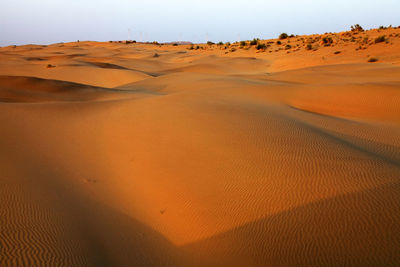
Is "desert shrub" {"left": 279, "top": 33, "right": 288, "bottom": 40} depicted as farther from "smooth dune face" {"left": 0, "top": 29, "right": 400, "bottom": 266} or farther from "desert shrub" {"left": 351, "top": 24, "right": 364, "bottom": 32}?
"smooth dune face" {"left": 0, "top": 29, "right": 400, "bottom": 266}

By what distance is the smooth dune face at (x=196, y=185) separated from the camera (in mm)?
1890

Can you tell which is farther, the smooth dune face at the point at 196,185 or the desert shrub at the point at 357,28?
the desert shrub at the point at 357,28

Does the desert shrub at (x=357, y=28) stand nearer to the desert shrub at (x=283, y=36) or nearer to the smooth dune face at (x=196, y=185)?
the desert shrub at (x=283, y=36)

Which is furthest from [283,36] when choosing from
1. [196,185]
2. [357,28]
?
[196,185]

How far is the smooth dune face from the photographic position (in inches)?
74.4

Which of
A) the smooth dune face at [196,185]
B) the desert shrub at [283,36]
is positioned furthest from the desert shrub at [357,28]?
the smooth dune face at [196,185]

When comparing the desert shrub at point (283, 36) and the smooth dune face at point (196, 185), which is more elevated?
the desert shrub at point (283, 36)

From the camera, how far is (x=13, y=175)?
2.80m

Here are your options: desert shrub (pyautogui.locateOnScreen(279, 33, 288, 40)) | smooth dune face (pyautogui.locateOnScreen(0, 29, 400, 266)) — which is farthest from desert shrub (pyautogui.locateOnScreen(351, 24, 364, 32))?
smooth dune face (pyautogui.locateOnScreen(0, 29, 400, 266))

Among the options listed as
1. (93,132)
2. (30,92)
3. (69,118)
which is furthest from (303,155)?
(30,92)

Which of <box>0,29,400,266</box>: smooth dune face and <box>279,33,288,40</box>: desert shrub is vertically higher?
<box>279,33,288,40</box>: desert shrub

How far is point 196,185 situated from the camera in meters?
2.71

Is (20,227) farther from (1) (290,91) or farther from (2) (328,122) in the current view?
(1) (290,91)

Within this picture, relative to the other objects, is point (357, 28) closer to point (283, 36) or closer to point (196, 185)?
point (283, 36)
